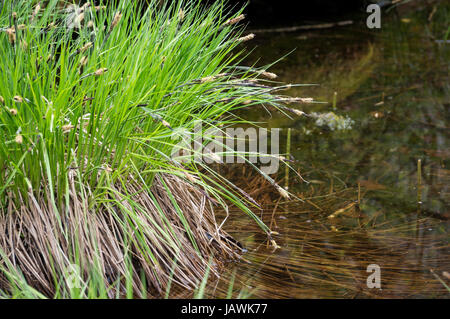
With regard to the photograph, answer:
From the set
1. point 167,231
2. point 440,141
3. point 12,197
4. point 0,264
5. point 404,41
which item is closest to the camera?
point 0,264

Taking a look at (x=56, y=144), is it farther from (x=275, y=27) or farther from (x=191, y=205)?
(x=275, y=27)

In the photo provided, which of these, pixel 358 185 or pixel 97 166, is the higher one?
pixel 97 166

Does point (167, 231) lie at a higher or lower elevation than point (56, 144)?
lower

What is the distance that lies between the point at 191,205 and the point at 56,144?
62 cm

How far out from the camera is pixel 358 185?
9.95 ft

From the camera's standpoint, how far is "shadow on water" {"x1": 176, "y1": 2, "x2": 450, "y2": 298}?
7.09 feet

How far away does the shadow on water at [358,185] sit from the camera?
216cm

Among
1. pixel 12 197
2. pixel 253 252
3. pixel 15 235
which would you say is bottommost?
pixel 253 252

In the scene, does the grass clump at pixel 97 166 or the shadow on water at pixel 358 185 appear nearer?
the grass clump at pixel 97 166

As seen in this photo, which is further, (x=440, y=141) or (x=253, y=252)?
(x=440, y=141)

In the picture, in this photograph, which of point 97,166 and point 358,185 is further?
point 358,185

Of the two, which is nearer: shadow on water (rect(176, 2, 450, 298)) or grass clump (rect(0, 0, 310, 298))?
grass clump (rect(0, 0, 310, 298))

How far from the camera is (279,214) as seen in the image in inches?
106

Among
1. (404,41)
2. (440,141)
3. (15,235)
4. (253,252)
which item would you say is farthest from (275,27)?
(15,235)
